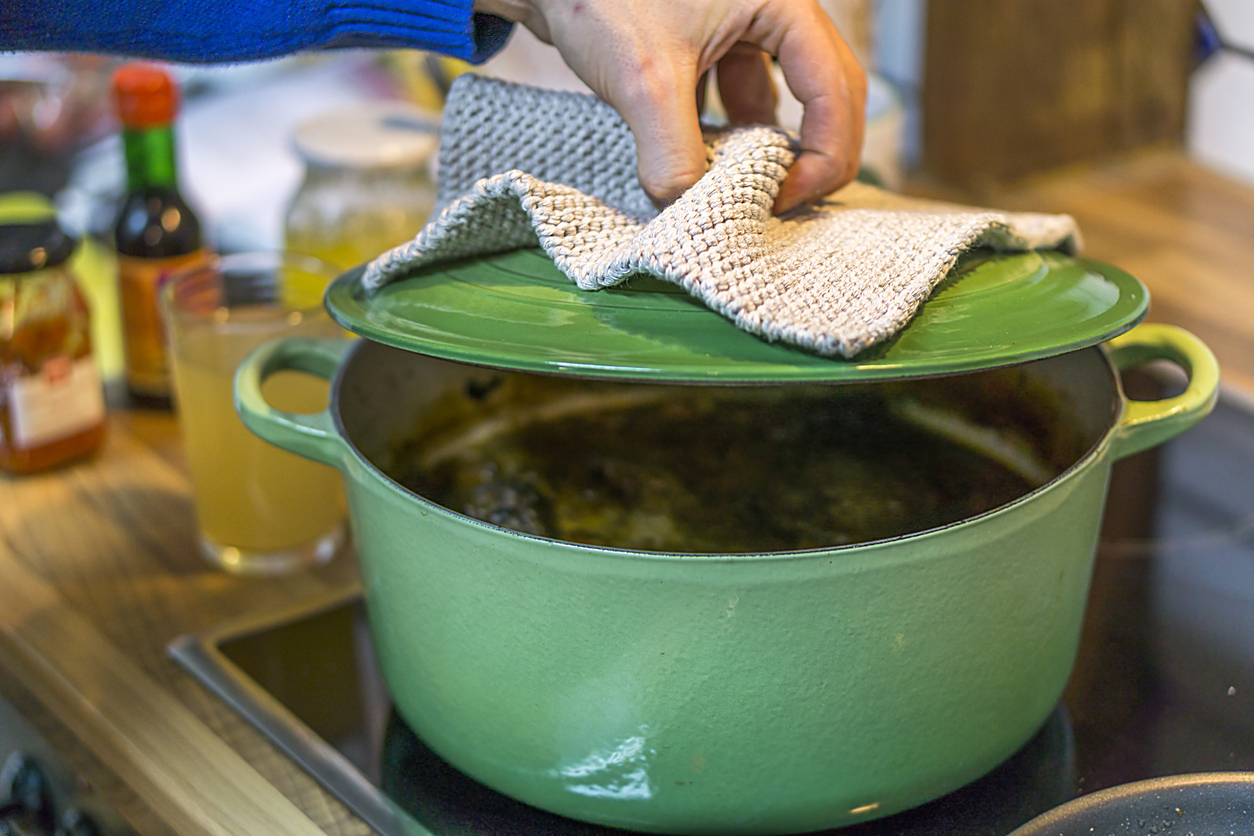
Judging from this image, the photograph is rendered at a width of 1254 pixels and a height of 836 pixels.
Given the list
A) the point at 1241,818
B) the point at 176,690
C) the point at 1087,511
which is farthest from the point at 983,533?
the point at 176,690

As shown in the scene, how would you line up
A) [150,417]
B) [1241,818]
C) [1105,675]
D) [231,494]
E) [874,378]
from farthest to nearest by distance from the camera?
[150,417] < [231,494] < [1105,675] < [1241,818] < [874,378]

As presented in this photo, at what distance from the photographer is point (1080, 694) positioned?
23.3 inches

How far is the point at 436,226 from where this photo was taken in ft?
1.61

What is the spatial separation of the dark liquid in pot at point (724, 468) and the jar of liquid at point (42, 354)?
1.04ft

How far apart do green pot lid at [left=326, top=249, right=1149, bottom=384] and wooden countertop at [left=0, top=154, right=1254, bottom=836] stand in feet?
0.77

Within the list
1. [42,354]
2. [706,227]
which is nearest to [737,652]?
[706,227]

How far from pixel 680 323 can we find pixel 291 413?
0.75 feet

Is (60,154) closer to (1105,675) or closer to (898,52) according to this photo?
(898,52)

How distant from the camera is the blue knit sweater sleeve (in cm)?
54

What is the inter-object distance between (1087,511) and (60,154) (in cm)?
155

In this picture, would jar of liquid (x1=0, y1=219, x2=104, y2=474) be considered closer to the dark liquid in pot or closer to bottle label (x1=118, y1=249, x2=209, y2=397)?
bottle label (x1=118, y1=249, x2=209, y2=397)

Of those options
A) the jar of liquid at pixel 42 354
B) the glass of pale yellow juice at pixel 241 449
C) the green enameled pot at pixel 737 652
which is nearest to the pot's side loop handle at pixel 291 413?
the green enameled pot at pixel 737 652

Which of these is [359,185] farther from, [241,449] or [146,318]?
[241,449]

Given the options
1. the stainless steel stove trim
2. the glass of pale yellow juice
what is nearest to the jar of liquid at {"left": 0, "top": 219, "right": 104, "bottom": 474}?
the glass of pale yellow juice
